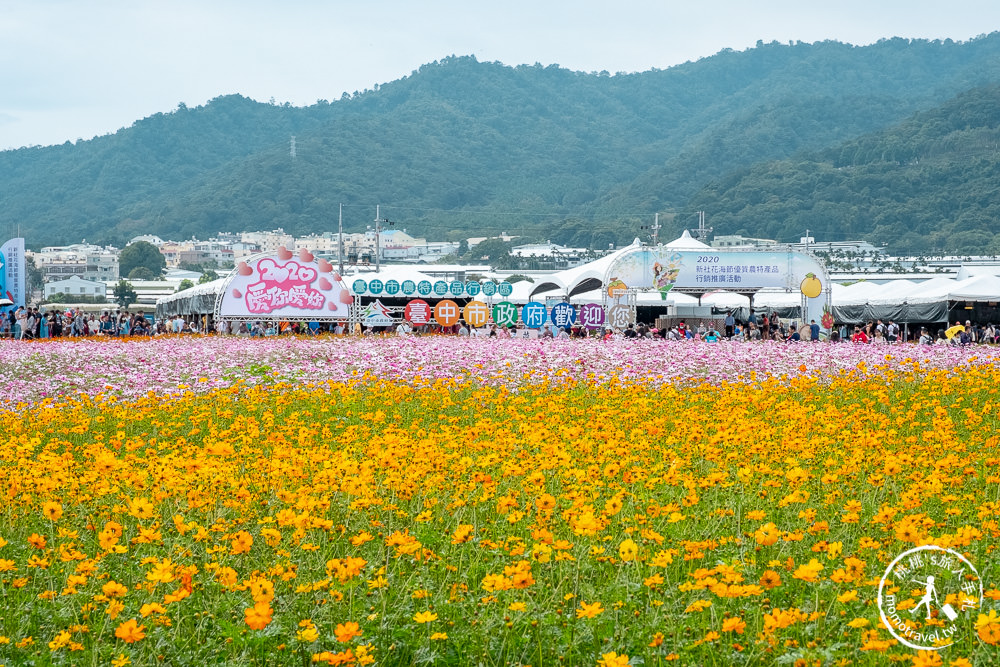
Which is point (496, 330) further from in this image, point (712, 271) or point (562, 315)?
point (712, 271)

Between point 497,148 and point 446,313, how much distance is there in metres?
131

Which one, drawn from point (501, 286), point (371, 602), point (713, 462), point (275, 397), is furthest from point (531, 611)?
point (501, 286)

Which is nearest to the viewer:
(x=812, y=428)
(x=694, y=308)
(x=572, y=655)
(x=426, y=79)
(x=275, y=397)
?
(x=572, y=655)

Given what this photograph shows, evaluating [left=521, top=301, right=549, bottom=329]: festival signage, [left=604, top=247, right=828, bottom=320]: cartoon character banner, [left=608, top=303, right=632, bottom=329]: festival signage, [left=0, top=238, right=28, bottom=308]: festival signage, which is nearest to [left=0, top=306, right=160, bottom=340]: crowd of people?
[left=0, top=238, right=28, bottom=308]: festival signage

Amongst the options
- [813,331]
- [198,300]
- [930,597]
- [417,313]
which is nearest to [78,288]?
[198,300]

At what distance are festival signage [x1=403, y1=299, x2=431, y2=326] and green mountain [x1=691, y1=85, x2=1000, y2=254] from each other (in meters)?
66.1

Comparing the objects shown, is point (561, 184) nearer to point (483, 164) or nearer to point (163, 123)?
point (483, 164)

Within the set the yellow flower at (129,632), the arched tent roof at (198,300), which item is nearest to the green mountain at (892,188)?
the arched tent roof at (198,300)

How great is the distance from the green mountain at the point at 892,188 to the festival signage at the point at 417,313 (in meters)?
66.1

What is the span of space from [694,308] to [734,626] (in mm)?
32322

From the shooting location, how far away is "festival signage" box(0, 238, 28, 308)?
32.3 m

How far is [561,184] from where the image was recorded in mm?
138625

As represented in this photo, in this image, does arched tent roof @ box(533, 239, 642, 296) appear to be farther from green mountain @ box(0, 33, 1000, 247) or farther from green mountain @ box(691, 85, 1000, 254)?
green mountain @ box(0, 33, 1000, 247)

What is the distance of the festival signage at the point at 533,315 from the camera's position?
76.8 ft
